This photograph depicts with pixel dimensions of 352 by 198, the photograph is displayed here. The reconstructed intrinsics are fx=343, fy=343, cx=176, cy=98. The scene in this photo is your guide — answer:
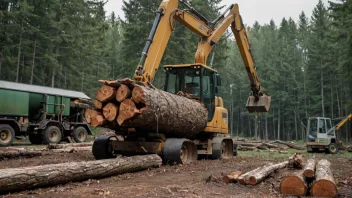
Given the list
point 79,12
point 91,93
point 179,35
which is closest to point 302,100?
point 179,35

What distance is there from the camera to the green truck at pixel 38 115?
16.7 metres

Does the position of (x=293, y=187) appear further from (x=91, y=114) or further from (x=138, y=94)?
(x=91, y=114)

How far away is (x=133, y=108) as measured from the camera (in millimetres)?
8398

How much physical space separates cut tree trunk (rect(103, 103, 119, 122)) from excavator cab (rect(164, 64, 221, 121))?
10.5ft

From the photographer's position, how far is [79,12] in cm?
3203

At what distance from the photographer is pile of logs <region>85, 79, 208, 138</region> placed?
8461 millimetres

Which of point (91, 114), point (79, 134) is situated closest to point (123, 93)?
point (91, 114)

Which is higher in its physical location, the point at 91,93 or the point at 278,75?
the point at 278,75

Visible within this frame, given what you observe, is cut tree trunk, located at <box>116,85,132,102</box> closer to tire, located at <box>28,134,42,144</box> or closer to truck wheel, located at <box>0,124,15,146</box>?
truck wheel, located at <box>0,124,15,146</box>

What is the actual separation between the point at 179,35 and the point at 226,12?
730 inches

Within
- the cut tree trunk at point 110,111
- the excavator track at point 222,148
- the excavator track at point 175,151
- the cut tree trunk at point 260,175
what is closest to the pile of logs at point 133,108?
the cut tree trunk at point 110,111

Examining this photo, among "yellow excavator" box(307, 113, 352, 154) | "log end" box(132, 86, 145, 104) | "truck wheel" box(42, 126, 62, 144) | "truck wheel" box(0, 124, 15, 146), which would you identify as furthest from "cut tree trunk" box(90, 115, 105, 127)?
"yellow excavator" box(307, 113, 352, 154)

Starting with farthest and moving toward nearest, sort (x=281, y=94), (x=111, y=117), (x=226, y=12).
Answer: (x=281, y=94) → (x=226, y=12) → (x=111, y=117)

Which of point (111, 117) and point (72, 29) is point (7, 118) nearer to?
point (111, 117)
